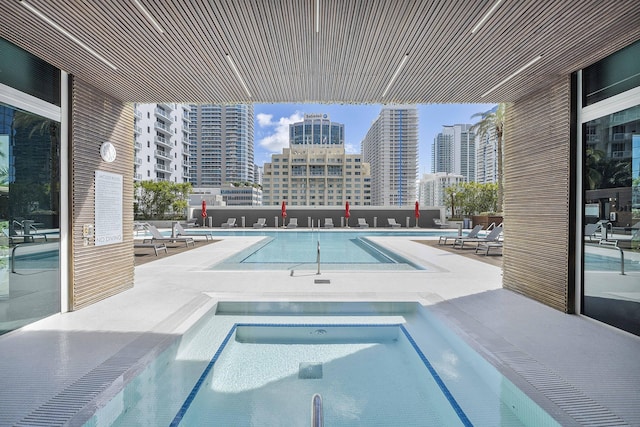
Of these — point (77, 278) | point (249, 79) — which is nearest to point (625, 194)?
point (249, 79)

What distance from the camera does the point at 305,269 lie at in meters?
7.79

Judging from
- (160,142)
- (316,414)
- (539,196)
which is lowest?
(316,414)

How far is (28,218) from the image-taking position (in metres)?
4.09

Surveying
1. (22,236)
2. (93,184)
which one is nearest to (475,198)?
(93,184)

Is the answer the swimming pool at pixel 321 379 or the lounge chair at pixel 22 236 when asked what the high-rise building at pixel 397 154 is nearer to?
the swimming pool at pixel 321 379

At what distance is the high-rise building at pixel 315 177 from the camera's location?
67312mm

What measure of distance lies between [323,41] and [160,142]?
51654 mm

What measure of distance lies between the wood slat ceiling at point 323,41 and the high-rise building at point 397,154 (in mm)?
100582

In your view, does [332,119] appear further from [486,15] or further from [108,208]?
[486,15]

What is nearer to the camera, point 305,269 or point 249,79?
point 249,79

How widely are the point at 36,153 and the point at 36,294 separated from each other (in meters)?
1.77

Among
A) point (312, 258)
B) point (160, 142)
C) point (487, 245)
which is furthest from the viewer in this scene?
point (160, 142)

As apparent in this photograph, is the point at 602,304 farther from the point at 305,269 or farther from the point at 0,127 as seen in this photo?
the point at 0,127

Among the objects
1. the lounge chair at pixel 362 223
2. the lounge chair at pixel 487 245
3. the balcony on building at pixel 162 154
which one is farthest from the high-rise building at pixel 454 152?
the lounge chair at pixel 487 245
